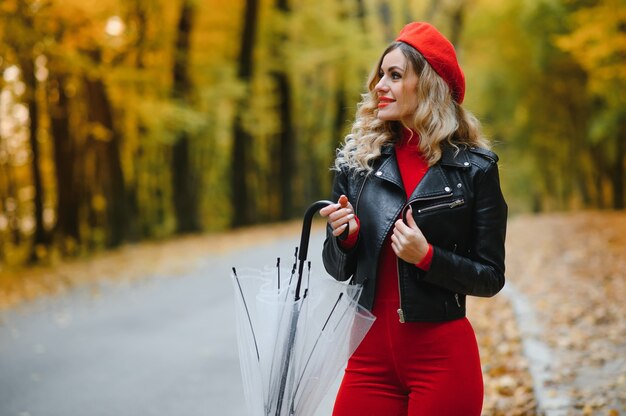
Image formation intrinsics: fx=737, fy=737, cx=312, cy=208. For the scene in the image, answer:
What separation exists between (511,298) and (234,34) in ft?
65.5

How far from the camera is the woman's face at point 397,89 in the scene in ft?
9.12

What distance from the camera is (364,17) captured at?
99.6 feet

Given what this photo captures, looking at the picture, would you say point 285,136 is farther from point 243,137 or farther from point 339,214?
point 339,214

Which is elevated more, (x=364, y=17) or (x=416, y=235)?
(x=364, y=17)

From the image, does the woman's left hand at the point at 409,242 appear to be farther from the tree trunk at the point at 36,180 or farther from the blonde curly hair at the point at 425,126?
the tree trunk at the point at 36,180

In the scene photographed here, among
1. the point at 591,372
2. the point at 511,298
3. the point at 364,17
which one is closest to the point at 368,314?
the point at 591,372

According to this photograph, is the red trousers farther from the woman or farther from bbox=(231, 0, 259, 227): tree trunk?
bbox=(231, 0, 259, 227): tree trunk

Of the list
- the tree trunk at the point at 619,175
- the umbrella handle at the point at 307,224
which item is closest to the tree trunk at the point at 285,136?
the tree trunk at the point at 619,175

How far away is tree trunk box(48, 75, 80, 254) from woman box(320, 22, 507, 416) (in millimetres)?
18021

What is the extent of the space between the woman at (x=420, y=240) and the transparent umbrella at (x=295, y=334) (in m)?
0.09

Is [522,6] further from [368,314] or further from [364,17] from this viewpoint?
[368,314]

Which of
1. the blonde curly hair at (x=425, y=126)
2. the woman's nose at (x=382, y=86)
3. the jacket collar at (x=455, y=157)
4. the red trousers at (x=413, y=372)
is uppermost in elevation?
the woman's nose at (x=382, y=86)

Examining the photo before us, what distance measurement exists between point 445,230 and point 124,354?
6.53 m

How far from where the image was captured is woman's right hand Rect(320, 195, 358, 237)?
2590 millimetres
